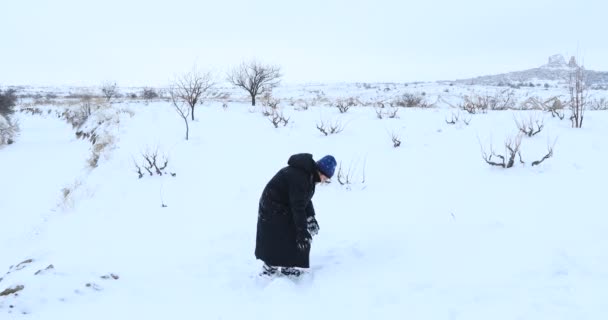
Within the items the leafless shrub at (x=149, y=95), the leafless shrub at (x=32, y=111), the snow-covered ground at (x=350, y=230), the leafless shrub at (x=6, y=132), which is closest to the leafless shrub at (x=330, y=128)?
the snow-covered ground at (x=350, y=230)

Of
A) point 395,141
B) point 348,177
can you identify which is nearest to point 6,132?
point 348,177

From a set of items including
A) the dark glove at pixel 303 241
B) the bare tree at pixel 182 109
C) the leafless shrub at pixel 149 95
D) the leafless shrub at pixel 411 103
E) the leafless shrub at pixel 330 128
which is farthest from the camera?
the leafless shrub at pixel 149 95

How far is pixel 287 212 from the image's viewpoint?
12.3 ft

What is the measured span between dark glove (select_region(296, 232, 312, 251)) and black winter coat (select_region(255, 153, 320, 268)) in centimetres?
1

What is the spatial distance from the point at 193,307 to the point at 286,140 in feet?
20.8

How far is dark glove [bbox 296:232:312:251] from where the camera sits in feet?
12.2

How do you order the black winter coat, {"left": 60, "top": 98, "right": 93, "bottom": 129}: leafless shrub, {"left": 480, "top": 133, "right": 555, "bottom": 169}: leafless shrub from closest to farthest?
1. the black winter coat
2. {"left": 480, "top": 133, "right": 555, "bottom": 169}: leafless shrub
3. {"left": 60, "top": 98, "right": 93, "bottom": 129}: leafless shrub

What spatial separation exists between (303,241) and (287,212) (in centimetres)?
30

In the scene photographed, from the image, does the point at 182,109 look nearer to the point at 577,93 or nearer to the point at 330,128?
the point at 330,128

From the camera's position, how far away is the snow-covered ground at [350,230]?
11.1ft

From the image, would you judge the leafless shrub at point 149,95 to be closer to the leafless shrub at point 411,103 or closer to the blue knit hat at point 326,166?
the leafless shrub at point 411,103

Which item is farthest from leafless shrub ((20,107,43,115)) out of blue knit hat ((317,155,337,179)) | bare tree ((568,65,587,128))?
bare tree ((568,65,587,128))

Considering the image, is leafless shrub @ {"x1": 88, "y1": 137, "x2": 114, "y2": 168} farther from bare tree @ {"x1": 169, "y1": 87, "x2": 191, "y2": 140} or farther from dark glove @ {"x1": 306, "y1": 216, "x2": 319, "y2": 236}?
dark glove @ {"x1": 306, "y1": 216, "x2": 319, "y2": 236}

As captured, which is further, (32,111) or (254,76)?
(32,111)
